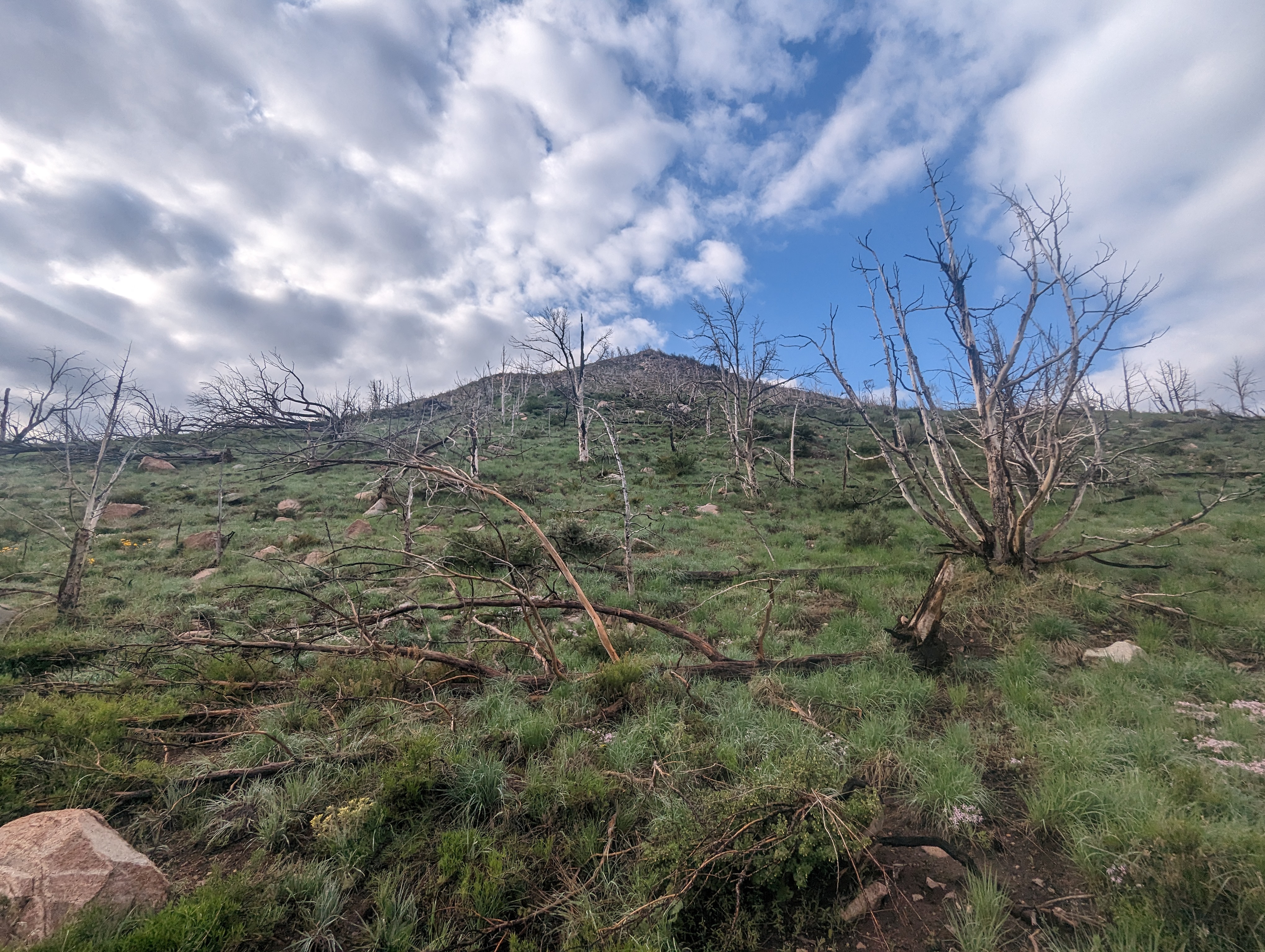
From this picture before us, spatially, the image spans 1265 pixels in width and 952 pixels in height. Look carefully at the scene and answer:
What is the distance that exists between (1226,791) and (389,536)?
12.8 m

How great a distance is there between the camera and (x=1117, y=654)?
15.7 feet

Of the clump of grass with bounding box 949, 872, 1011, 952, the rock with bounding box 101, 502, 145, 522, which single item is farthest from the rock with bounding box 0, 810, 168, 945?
the rock with bounding box 101, 502, 145, 522

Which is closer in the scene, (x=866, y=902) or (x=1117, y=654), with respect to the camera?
(x=866, y=902)

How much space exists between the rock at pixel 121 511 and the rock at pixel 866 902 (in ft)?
69.3

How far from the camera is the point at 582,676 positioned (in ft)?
14.3

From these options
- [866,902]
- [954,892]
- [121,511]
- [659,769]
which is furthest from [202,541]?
[954,892]

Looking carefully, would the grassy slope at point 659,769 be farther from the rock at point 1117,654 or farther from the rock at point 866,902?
the rock at point 1117,654

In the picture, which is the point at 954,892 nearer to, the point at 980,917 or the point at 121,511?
the point at 980,917

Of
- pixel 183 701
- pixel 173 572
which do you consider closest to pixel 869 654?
pixel 183 701

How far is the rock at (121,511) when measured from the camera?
1524 centimetres

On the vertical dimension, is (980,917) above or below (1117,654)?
below

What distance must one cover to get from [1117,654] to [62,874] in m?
7.61

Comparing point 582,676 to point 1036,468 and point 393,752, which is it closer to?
point 393,752

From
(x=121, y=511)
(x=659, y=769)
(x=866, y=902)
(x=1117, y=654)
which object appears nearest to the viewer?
(x=866, y=902)
